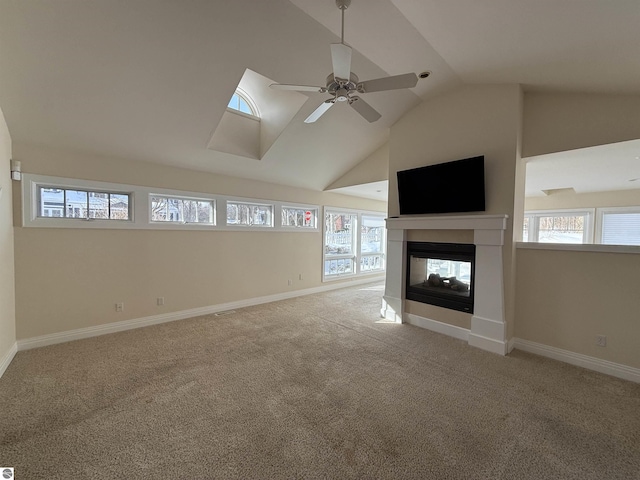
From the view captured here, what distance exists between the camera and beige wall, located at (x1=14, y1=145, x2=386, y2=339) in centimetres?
313

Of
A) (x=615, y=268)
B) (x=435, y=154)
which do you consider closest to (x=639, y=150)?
(x=615, y=268)

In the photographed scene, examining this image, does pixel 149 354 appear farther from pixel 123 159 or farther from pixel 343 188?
pixel 343 188

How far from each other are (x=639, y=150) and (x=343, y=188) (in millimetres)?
4214

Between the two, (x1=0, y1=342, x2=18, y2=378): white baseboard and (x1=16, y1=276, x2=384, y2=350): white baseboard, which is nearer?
(x1=0, y1=342, x2=18, y2=378): white baseboard

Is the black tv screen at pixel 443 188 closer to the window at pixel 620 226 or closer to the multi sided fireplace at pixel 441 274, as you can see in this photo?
the multi sided fireplace at pixel 441 274

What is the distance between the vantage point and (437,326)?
3758 mm

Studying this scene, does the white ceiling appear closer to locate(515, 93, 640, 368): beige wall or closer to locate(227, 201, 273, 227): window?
locate(515, 93, 640, 368): beige wall

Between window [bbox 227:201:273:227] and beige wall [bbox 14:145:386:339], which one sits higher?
window [bbox 227:201:273:227]

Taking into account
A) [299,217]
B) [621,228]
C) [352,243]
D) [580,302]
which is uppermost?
[299,217]

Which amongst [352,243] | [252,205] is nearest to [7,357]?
[252,205]

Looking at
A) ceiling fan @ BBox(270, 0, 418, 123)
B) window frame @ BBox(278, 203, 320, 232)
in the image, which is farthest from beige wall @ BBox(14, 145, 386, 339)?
ceiling fan @ BBox(270, 0, 418, 123)

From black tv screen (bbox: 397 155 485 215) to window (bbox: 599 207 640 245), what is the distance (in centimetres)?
453

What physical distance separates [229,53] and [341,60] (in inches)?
57.0

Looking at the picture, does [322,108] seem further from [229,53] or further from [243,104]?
[243,104]
